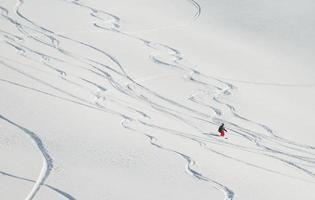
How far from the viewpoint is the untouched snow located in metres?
8.24

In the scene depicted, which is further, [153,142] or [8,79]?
[8,79]

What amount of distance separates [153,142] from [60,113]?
158cm

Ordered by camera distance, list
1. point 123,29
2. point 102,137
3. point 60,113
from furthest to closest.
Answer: point 123,29 → point 60,113 → point 102,137

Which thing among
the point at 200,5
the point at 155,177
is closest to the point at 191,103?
the point at 155,177

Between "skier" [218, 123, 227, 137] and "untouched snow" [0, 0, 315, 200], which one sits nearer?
"untouched snow" [0, 0, 315, 200]

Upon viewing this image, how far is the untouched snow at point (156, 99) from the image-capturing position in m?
8.24

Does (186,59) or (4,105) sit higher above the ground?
(186,59)

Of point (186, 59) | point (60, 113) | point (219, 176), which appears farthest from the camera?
point (186, 59)

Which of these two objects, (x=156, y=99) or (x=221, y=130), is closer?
(x=221, y=130)

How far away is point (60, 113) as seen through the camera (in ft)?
34.5

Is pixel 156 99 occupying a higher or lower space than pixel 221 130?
higher

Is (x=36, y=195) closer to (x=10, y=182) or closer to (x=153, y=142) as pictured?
(x=10, y=182)

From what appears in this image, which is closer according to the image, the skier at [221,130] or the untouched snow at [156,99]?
the untouched snow at [156,99]

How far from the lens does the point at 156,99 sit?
13.4 m
